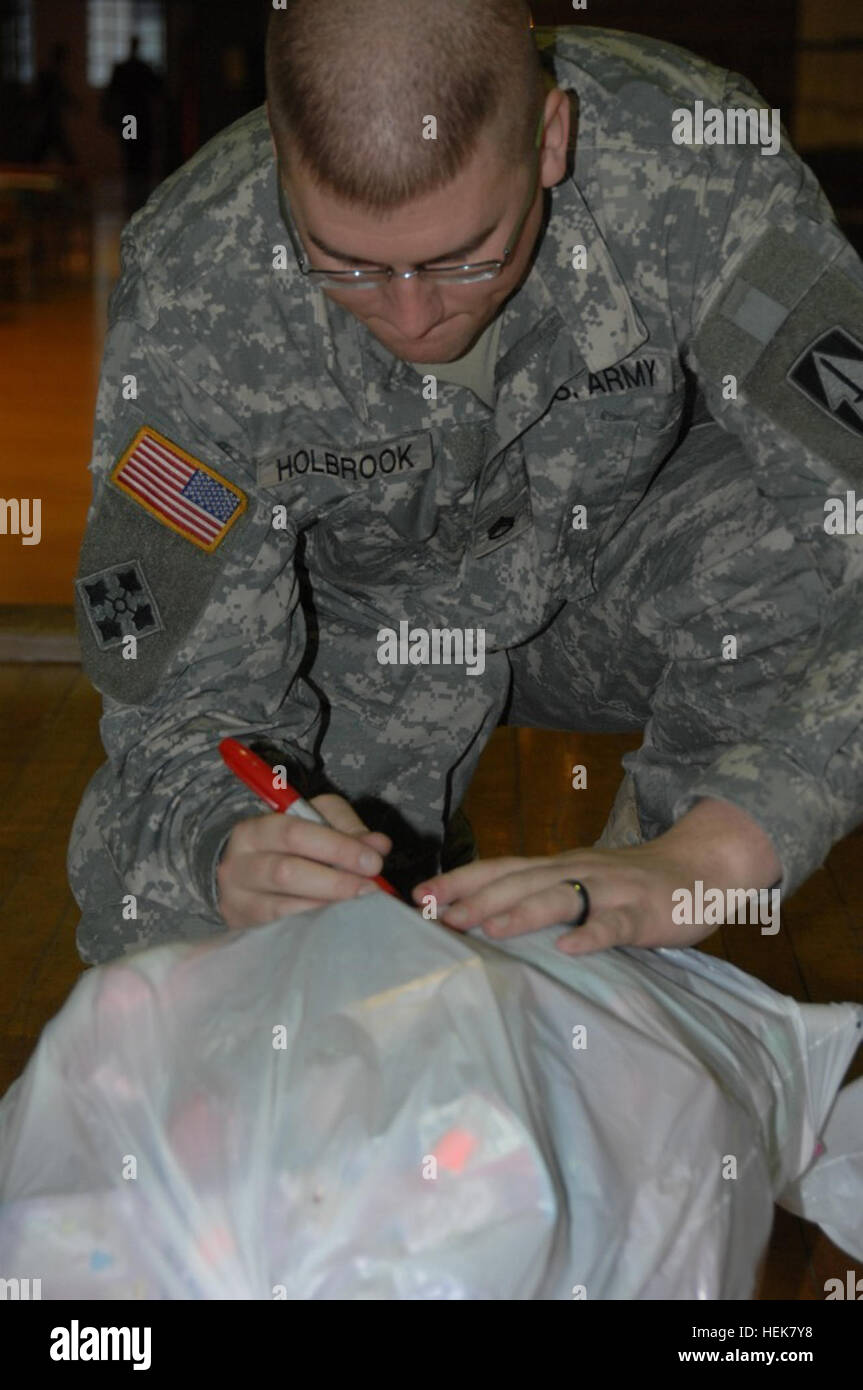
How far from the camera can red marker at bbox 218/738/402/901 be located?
1.07 meters

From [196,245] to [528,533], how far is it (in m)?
0.38

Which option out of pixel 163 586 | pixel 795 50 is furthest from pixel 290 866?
pixel 795 50

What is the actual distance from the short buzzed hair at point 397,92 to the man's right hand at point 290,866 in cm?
39

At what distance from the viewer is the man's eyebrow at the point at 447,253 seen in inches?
44.1

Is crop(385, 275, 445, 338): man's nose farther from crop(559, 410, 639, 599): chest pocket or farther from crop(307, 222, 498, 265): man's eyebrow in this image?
crop(559, 410, 639, 599): chest pocket

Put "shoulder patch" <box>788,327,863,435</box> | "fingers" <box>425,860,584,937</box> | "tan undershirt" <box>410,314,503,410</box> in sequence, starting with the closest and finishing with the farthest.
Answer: "fingers" <box>425,860,584,937</box> < "shoulder patch" <box>788,327,863,435</box> < "tan undershirt" <box>410,314,503,410</box>

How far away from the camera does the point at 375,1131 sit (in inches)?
33.0

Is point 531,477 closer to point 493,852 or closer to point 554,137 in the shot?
point 554,137

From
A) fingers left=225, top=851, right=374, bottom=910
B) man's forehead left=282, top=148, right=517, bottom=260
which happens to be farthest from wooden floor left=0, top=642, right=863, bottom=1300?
man's forehead left=282, top=148, right=517, bottom=260

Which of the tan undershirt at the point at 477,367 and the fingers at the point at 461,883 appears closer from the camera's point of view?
the fingers at the point at 461,883

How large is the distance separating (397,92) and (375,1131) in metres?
0.62

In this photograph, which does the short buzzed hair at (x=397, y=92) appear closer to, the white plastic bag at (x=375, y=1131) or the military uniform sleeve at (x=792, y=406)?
the military uniform sleeve at (x=792, y=406)

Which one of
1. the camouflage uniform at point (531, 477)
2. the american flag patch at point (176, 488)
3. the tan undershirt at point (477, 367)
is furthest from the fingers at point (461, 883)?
the tan undershirt at point (477, 367)

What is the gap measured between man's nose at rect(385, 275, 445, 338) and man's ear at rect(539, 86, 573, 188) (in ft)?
0.43
